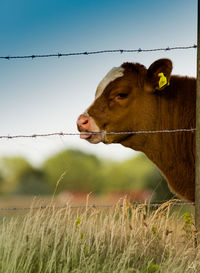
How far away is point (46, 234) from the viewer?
4727 millimetres

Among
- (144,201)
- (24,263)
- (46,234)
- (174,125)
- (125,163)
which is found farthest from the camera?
(125,163)

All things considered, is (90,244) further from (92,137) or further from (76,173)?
(76,173)

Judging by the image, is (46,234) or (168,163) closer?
(46,234)

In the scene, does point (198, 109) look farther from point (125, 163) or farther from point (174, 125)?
point (125, 163)

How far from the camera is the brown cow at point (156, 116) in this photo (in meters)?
6.27

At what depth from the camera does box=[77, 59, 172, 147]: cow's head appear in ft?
20.5

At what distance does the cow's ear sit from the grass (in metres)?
1.65

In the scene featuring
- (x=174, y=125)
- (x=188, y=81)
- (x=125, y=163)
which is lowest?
(x=125, y=163)

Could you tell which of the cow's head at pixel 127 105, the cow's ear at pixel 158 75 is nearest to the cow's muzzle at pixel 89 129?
the cow's head at pixel 127 105

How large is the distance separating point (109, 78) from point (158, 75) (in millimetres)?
709

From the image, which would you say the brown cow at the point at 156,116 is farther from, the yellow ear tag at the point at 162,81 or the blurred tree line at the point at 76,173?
the blurred tree line at the point at 76,173

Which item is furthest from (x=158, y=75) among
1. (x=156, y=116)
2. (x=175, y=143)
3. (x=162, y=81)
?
(x=175, y=143)

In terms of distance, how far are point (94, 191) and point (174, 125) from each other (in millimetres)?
1720

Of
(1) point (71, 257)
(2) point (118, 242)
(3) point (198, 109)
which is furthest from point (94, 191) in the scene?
(3) point (198, 109)
